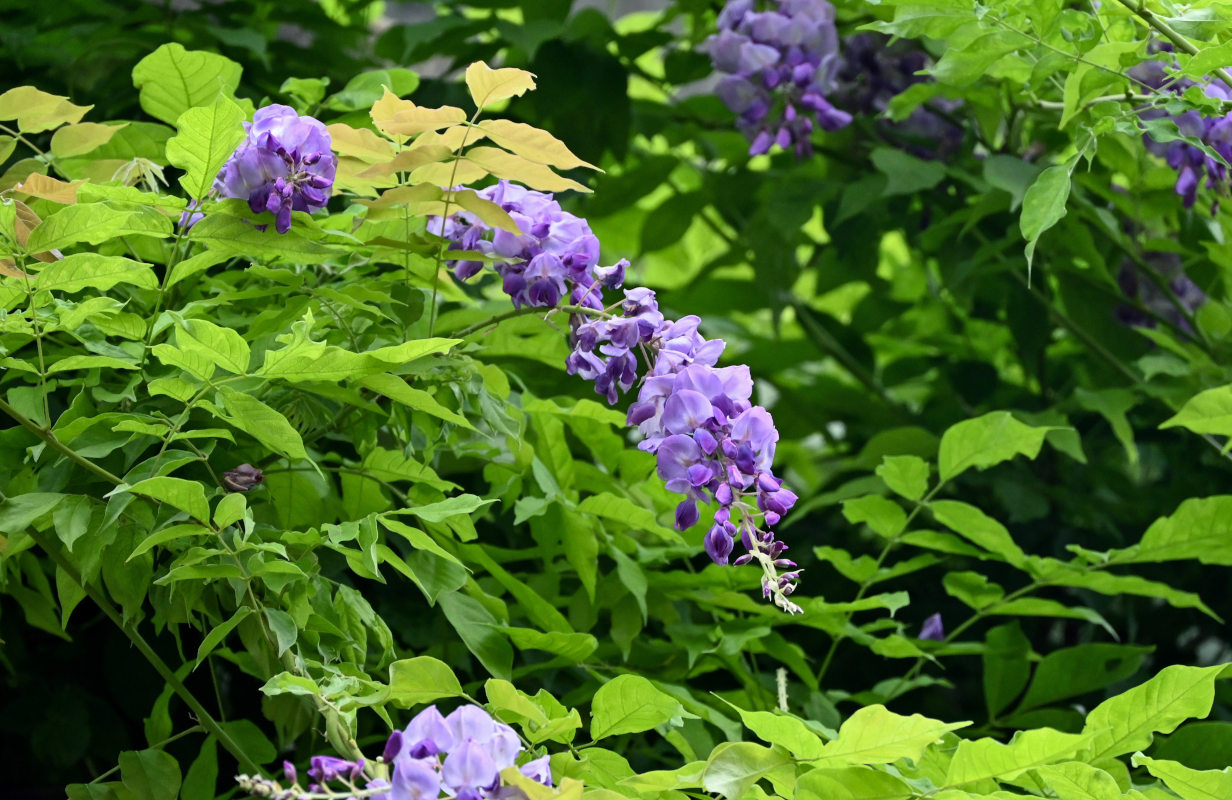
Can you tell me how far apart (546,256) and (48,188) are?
13.2 inches

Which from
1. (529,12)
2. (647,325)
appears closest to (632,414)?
(647,325)

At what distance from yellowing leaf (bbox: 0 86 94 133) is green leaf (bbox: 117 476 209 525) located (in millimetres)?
326

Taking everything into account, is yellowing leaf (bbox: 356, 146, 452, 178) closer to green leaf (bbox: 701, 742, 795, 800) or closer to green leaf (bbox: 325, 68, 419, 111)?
green leaf (bbox: 325, 68, 419, 111)

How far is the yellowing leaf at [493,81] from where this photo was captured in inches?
29.9

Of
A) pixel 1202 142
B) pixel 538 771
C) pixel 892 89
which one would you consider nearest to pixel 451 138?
pixel 538 771

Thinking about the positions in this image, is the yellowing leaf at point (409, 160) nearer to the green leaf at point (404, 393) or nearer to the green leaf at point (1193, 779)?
the green leaf at point (404, 393)

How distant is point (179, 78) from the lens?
942 millimetres

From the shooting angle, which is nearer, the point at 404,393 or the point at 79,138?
the point at 404,393

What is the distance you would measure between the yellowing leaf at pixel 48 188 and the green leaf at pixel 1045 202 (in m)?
0.64

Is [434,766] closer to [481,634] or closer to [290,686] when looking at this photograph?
[290,686]

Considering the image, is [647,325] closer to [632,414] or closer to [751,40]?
[632,414]

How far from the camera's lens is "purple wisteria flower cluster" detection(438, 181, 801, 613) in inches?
27.4

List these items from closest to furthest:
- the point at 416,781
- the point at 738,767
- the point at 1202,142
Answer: the point at 416,781 → the point at 738,767 → the point at 1202,142

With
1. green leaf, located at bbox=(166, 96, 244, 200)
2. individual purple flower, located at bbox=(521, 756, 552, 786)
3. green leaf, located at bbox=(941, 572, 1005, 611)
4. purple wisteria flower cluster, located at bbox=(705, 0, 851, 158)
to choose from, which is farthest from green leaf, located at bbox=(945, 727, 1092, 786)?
purple wisteria flower cluster, located at bbox=(705, 0, 851, 158)
